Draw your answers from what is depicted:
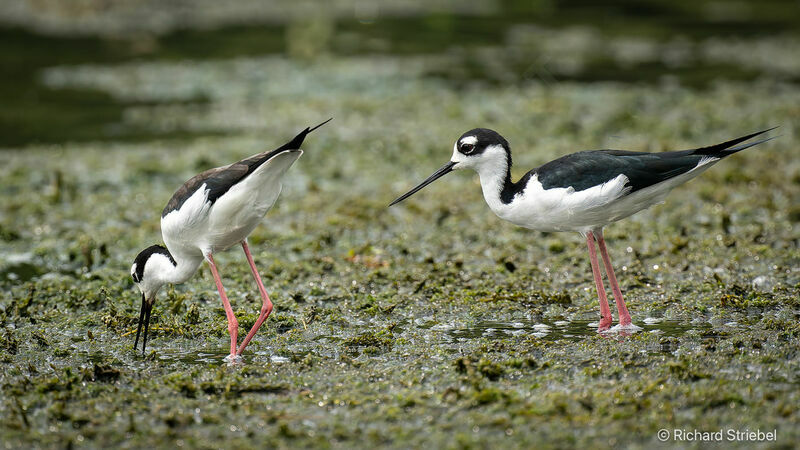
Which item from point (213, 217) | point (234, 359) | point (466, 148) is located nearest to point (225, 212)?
point (213, 217)

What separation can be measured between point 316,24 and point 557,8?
18.1ft

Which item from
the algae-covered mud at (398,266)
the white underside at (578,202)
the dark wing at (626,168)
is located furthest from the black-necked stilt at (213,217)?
the dark wing at (626,168)

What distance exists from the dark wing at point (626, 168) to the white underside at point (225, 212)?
5.57 feet

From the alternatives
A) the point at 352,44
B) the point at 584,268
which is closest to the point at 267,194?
the point at 584,268

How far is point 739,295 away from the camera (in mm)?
6727

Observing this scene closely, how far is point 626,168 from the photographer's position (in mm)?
6020

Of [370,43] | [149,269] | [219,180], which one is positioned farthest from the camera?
[370,43]

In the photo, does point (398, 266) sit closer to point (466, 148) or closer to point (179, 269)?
point (466, 148)

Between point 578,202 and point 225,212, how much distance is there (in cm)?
228

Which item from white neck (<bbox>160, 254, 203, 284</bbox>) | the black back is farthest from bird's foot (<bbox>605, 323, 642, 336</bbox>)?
white neck (<bbox>160, 254, 203, 284</bbox>)

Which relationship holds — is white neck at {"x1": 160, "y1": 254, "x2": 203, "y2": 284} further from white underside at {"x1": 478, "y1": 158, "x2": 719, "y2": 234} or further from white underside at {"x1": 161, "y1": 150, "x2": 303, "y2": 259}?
white underside at {"x1": 478, "y1": 158, "x2": 719, "y2": 234}

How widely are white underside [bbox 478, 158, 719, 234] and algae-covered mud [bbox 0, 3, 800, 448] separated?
76 cm

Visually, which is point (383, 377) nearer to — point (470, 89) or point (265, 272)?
point (265, 272)

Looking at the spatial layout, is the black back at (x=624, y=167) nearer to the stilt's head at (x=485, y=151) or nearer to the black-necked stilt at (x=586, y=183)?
the black-necked stilt at (x=586, y=183)
